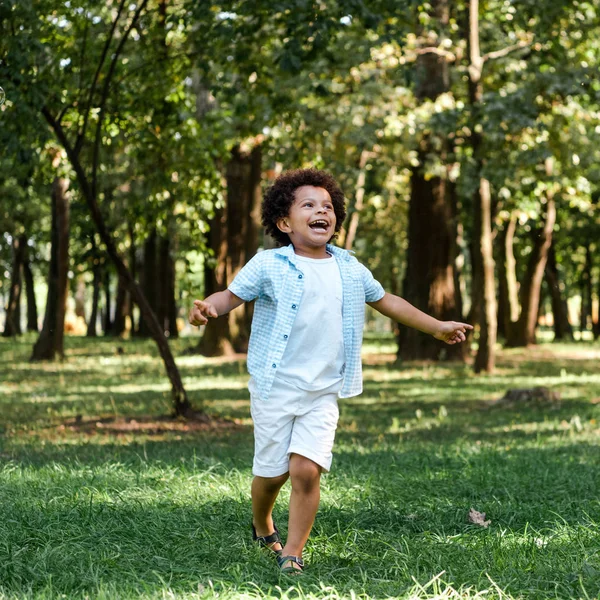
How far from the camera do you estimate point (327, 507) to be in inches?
A: 223

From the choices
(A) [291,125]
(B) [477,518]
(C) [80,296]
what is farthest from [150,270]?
(B) [477,518]

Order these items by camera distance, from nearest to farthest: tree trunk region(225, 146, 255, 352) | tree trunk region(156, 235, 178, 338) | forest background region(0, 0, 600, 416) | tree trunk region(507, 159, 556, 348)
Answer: forest background region(0, 0, 600, 416), tree trunk region(225, 146, 255, 352), tree trunk region(507, 159, 556, 348), tree trunk region(156, 235, 178, 338)

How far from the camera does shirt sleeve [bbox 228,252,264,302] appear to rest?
4648 mm

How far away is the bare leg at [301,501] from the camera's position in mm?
4422

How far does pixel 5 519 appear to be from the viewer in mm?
5023

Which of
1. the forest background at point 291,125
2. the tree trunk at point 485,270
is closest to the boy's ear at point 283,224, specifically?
the forest background at point 291,125

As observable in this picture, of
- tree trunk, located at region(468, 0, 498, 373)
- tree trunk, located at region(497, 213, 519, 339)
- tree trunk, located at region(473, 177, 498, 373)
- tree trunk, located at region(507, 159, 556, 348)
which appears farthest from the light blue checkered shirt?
tree trunk, located at region(507, 159, 556, 348)

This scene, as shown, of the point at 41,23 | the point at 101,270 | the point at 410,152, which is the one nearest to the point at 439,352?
the point at 410,152

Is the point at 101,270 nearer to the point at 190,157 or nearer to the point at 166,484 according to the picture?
the point at 190,157

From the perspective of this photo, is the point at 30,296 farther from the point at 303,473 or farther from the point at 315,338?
the point at 303,473

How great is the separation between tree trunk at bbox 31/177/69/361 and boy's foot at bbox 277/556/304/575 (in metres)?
16.4

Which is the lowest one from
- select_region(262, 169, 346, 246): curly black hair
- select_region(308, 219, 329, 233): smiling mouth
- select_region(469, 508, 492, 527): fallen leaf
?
select_region(469, 508, 492, 527): fallen leaf

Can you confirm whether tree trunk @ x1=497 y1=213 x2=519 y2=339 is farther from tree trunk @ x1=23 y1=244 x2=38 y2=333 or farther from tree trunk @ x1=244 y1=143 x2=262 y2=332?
tree trunk @ x1=23 y1=244 x2=38 y2=333

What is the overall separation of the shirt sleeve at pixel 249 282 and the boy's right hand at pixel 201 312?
236mm
